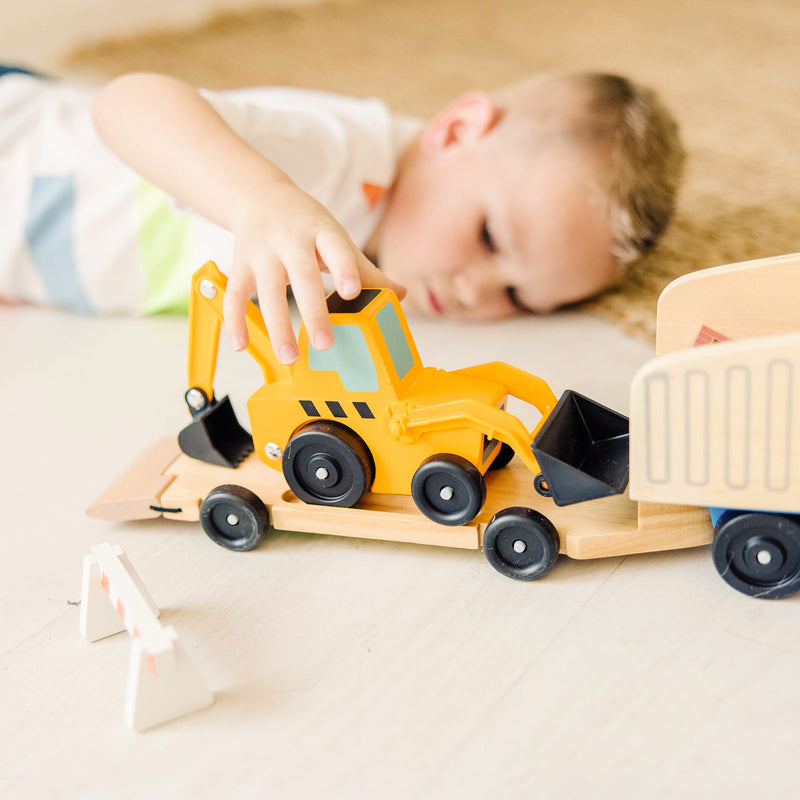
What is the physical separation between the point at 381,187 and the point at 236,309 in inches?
21.5

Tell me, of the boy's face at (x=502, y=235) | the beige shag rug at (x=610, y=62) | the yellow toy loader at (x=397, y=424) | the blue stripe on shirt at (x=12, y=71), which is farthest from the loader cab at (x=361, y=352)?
the blue stripe on shirt at (x=12, y=71)

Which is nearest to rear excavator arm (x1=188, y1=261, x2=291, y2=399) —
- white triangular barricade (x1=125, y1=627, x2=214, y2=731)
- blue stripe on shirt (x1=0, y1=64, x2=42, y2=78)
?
white triangular barricade (x1=125, y1=627, x2=214, y2=731)

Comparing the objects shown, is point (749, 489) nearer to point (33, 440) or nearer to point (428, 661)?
point (428, 661)

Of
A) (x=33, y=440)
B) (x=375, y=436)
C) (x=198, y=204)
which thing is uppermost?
(x=198, y=204)

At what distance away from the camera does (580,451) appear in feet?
2.47

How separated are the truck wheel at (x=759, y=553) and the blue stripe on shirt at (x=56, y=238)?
0.92 m

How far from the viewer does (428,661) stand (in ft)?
2.15

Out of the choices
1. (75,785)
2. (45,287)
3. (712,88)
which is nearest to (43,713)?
(75,785)

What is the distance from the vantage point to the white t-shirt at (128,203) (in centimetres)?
122

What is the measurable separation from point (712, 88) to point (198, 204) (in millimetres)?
1350

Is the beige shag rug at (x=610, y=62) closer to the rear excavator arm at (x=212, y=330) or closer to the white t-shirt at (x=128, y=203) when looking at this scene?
the white t-shirt at (x=128, y=203)

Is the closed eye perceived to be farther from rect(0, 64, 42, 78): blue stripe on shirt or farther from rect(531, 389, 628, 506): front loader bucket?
rect(0, 64, 42, 78): blue stripe on shirt

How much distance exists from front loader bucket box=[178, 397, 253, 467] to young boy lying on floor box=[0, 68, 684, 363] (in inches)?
9.1

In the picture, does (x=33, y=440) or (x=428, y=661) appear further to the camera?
(x=33, y=440)
